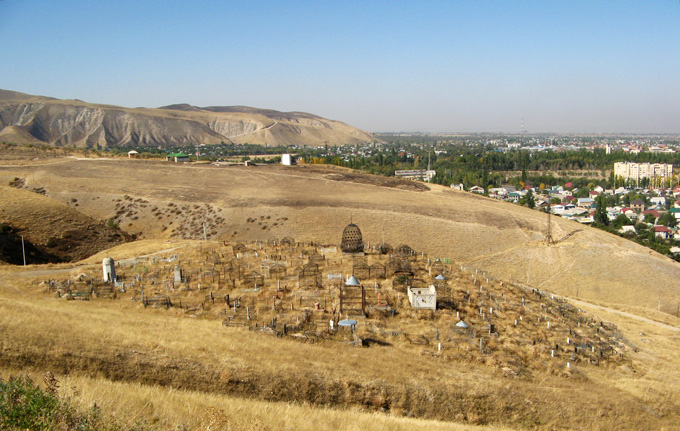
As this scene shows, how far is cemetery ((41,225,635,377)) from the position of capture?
63.5ft

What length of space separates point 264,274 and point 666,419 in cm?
1898

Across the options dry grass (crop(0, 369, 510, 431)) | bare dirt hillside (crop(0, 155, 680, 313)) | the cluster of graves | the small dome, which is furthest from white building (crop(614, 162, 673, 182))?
dry grass (crop(0, 369, 510, 431))

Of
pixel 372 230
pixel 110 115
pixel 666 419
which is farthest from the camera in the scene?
pixel 110 115

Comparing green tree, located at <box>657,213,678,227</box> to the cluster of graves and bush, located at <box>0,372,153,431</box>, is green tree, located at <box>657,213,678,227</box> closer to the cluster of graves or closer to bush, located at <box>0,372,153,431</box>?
the cluster of graves

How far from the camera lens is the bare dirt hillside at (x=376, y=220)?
4134cm

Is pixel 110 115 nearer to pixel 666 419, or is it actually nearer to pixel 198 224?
pixel 198 224

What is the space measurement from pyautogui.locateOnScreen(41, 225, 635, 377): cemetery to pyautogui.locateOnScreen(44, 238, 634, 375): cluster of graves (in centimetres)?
5

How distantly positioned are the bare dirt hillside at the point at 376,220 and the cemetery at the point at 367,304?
11861 mm

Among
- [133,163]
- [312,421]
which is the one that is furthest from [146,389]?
[133,163]

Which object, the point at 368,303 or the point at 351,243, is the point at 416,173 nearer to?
the point at 351,243

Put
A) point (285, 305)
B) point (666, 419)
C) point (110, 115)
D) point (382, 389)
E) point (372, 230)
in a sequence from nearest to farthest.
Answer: point (382, 389), point (666, 419), point (285, 305), point (372, 230), point (110, 115)

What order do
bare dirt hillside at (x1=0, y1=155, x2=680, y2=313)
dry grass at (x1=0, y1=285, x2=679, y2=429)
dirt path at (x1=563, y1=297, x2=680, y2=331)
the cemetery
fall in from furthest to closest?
bare dirt hillside at (x1=0, y1=155, x2=680, y2=313) < dirt path at (x1=563, y1=297, x2=680, y2=331) < the cemetery < dry grass at (x1=0, y1=285, x2=679, y2=429)

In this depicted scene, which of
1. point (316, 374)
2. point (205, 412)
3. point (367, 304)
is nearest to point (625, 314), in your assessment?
point (367, 304)

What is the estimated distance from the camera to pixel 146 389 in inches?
484
